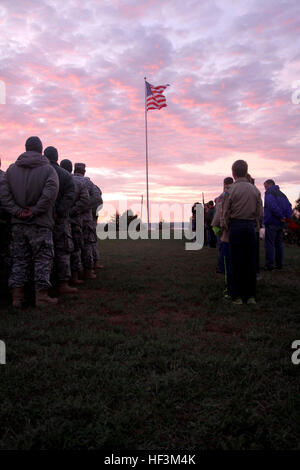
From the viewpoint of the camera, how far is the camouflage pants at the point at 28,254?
17.1 feet

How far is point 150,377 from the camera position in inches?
113

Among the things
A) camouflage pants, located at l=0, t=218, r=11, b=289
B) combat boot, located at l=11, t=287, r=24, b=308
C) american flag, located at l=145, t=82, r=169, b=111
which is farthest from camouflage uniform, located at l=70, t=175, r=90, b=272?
american flag, located at l=145, t=82, r=169, b=111

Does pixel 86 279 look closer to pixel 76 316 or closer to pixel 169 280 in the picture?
pixel 169 280

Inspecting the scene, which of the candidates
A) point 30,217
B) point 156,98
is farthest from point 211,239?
point 156,98

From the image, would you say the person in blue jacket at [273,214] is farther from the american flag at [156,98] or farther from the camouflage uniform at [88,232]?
the american flag at [156,98]

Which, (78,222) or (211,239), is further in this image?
(211,239)

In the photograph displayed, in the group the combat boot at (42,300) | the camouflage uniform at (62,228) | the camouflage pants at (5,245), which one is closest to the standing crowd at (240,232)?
the camouflage uniform at (62,228)

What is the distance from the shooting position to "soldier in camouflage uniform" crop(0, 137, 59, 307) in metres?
5.22

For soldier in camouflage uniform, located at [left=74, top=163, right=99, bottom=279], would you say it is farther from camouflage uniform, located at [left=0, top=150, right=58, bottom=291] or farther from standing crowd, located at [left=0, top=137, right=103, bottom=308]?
camouflage uniform, located at [left=0, top=150, right=58, bottom=291]

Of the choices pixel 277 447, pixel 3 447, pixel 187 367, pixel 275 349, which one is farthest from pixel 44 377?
pixel 275 349

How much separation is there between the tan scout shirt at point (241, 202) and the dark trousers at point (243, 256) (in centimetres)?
10

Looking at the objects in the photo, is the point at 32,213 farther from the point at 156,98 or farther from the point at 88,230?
the point at 156,98

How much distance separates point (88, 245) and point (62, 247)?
1748mm
